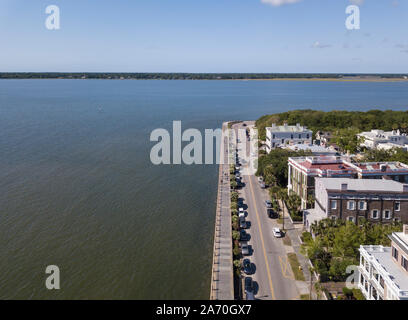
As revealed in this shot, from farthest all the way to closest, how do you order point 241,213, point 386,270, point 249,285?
point 241,213, point 249,285, point 386,270

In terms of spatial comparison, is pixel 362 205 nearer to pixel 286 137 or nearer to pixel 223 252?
pixel 223 252

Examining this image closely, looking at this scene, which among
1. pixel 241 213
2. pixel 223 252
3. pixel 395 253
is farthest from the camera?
pixel 241 213

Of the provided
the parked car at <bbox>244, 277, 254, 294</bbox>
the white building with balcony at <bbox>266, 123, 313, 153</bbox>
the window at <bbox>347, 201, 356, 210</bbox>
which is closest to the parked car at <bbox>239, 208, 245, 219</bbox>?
the window at <bbox>347, 201, 356, 210</bbox>

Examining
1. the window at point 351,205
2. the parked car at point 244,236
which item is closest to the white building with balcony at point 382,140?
the window at point 351,205

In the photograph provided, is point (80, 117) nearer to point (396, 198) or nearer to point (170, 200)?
point (170, 200)

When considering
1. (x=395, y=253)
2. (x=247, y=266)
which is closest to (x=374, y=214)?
(x=395, y=253)

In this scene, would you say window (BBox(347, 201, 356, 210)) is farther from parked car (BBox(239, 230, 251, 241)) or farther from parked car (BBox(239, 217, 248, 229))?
parked car (BBox(239, 217, 248, 229))

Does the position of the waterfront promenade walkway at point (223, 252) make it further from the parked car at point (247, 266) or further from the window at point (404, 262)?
the window at point (404, 262)

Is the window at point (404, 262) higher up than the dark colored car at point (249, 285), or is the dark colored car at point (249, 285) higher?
the window at point (404, 262)
